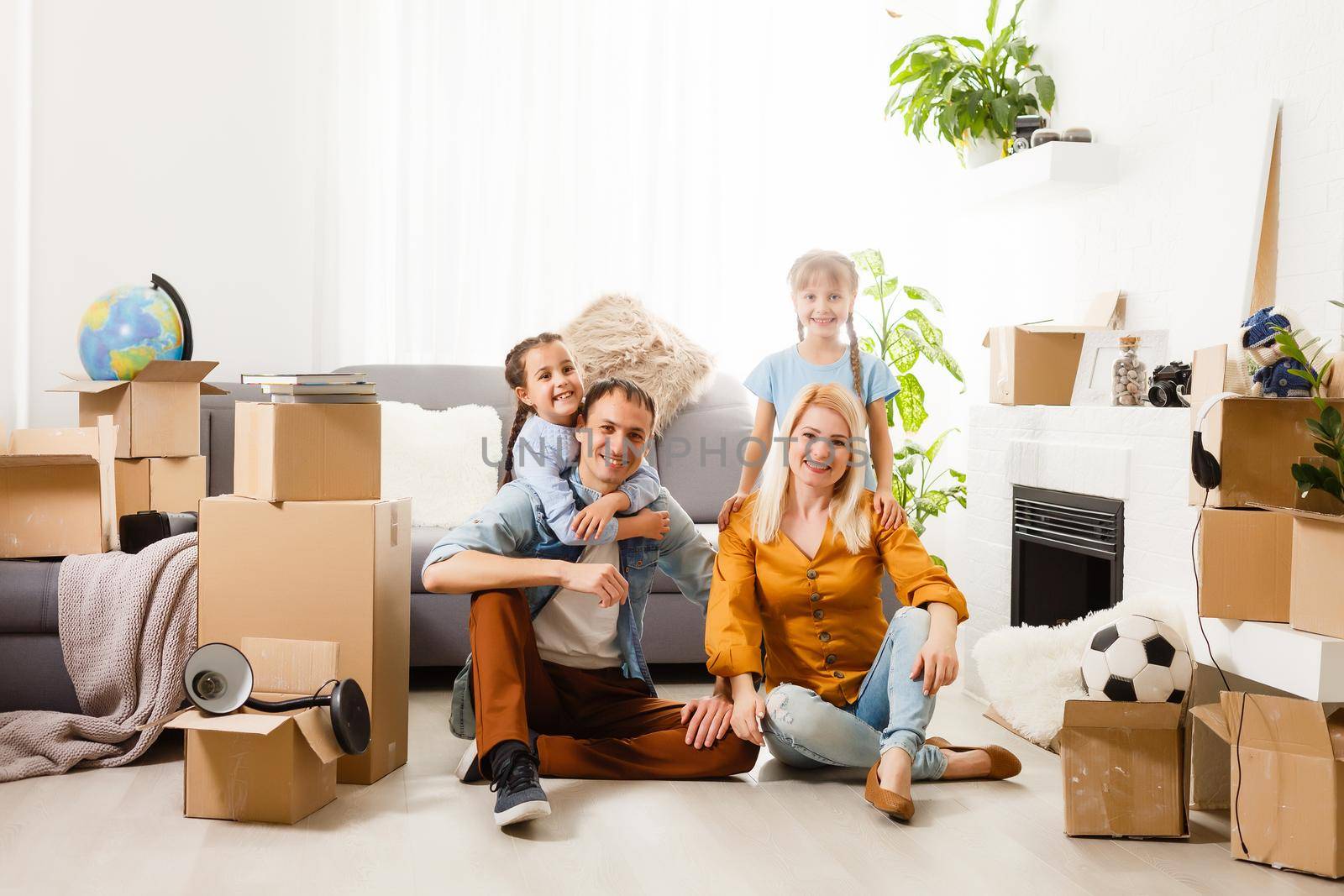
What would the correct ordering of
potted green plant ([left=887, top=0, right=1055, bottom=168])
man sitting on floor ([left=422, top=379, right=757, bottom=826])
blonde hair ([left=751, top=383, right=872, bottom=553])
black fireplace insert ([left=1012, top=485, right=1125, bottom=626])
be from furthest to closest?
potted green plant ([left=887, top=0, right=1055, bottom=168]), black fireplace insert ([left=1012, top=485, right=1125, bottom=626]), blonde hair ([left=751, top=383, right=872, bottom=553]), man sitting on floor ([left=422, top=379, right=757, bottom=826])

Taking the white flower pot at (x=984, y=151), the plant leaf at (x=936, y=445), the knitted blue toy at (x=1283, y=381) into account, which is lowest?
the plant leaf at (x=936, y=445)

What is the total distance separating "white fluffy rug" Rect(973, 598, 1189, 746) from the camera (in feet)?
8.15

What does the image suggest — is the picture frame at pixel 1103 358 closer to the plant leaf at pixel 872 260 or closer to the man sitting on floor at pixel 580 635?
the plant leaf at pixel 872 260

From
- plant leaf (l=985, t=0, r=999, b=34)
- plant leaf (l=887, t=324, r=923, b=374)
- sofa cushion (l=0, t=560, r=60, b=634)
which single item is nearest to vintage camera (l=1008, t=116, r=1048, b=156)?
plant leaf (l=985, t=0, r=999, b=34)

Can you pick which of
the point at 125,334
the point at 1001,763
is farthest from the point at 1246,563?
the point at 125,334

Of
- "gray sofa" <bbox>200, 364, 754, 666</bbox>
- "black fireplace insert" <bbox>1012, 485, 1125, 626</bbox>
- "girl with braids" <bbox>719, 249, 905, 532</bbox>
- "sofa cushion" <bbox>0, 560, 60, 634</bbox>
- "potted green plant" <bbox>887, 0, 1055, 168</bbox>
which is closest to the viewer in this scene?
"sofa cushion" <bbox>0, 560, 60, 634</bbox>

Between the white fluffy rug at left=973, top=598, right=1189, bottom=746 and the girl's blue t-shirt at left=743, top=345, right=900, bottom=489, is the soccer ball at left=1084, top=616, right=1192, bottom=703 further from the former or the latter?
the girl's blue t-shirt at left=743, top=345, right=900, bottom=489

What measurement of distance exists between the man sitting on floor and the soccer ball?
0.71 m

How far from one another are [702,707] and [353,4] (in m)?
3.03

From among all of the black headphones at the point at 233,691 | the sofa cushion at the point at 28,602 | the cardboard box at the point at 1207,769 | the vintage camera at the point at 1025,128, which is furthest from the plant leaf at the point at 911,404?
the sofa cushion at the point at 28,602

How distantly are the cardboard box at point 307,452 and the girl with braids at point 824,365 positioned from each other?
852 mm

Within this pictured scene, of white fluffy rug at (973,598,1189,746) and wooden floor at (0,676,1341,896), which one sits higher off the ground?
white fluffy rug at (973,598,1189,746)

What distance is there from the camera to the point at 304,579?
2172 mm

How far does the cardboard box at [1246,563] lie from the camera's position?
76.8 inches
